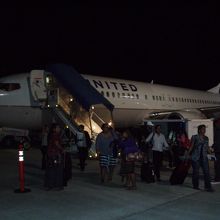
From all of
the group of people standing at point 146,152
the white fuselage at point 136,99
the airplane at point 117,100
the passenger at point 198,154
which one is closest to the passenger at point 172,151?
the group of people standing at point 146,152

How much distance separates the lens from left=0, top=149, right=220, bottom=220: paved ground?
24.3 feet

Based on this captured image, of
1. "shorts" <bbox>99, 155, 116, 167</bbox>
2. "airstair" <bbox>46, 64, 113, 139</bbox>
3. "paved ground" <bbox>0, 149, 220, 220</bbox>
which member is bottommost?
"paved ground" <bbox>0, 149, 220, 220</bbox>

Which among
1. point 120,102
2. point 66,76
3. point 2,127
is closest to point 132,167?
point 66,76

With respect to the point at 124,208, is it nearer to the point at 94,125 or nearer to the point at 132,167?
the point at 132,167

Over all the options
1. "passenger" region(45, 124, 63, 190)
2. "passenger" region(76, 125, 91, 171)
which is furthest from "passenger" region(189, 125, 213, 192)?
"passenger" region(76, 125, 91, 171)

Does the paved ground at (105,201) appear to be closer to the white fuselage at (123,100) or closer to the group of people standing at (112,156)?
the group of people standing at (112,156)

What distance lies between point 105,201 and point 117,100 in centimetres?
1228

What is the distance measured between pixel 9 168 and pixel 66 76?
5.54 m

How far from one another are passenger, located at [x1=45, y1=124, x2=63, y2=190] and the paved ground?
0.76 feet

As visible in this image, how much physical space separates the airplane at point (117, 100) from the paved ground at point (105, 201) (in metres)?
6.29

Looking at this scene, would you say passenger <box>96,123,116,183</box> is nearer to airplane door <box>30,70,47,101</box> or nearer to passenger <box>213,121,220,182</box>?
passenger <box>213,121,220,182</box>

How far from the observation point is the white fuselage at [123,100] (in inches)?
691

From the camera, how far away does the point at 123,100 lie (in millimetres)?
20984

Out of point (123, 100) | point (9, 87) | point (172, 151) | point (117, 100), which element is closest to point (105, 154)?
point (172, 151)
